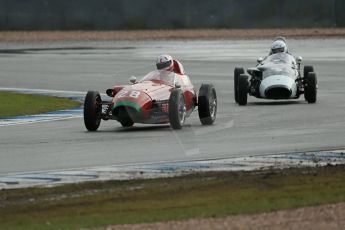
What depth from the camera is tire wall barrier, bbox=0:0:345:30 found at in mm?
54812

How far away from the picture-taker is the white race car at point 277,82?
25.7 meters

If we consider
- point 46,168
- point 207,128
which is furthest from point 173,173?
point 207,128

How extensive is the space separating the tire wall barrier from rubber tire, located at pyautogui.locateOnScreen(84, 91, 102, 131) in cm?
3419

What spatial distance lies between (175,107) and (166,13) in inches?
1396

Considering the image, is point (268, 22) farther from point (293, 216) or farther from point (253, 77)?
point (293, 216)

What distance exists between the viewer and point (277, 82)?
25.7m

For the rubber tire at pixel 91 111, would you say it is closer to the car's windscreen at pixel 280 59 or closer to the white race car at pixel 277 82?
the white race car at pixel 277 82

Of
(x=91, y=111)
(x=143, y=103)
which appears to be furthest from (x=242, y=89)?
(x=91, y=111)

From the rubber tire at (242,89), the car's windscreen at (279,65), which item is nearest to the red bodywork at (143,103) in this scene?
the rubber tire at (242,89)

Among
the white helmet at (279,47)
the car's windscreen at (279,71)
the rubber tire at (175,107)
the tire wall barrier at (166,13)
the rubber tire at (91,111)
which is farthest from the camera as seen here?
the tire wall barrier at (166,13)

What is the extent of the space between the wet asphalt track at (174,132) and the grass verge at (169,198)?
2025mm

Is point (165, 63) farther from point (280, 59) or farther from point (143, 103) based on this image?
point (280, 59)

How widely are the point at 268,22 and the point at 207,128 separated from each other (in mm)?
34830

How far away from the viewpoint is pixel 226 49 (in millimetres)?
46719
